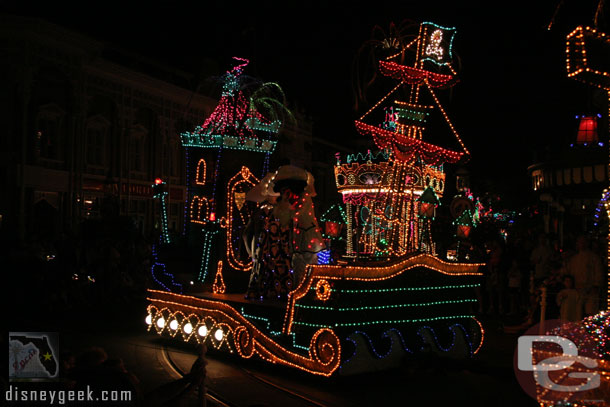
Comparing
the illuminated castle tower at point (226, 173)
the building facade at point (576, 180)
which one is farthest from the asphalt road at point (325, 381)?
the building facade at point (576, 180)

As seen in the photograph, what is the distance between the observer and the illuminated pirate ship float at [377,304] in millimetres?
7590

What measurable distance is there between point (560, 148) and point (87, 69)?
801 inches

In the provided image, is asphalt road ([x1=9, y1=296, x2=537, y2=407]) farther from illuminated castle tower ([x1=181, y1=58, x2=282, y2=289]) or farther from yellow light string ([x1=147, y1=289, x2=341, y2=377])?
illuminated castle tower ([x1=181, y1=58, x2=282, y2=289])

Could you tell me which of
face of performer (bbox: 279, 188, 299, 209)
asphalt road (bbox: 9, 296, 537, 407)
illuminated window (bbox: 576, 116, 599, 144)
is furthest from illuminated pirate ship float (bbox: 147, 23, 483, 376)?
illuminated window (bbox: 576, 116, 599, 144)

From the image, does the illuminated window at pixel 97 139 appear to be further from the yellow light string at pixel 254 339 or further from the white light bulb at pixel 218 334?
the white light bulb at pixel 218 334

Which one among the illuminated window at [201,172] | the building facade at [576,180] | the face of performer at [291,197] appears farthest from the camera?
the building facade at [576,180]

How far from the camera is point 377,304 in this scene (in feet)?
25.7

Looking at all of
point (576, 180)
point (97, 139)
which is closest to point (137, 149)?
point (97, 139)

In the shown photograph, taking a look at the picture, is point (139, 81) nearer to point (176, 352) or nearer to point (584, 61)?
point (176, 352)

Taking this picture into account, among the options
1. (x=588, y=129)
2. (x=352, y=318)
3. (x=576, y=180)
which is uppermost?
(x=588, y=129)

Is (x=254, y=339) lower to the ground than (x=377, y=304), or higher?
lower

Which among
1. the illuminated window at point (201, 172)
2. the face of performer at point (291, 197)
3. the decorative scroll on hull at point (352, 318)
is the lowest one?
the decorative scroll on hull at point (352, 318)

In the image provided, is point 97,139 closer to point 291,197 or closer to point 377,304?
point 291,197

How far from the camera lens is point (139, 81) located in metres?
31.2
